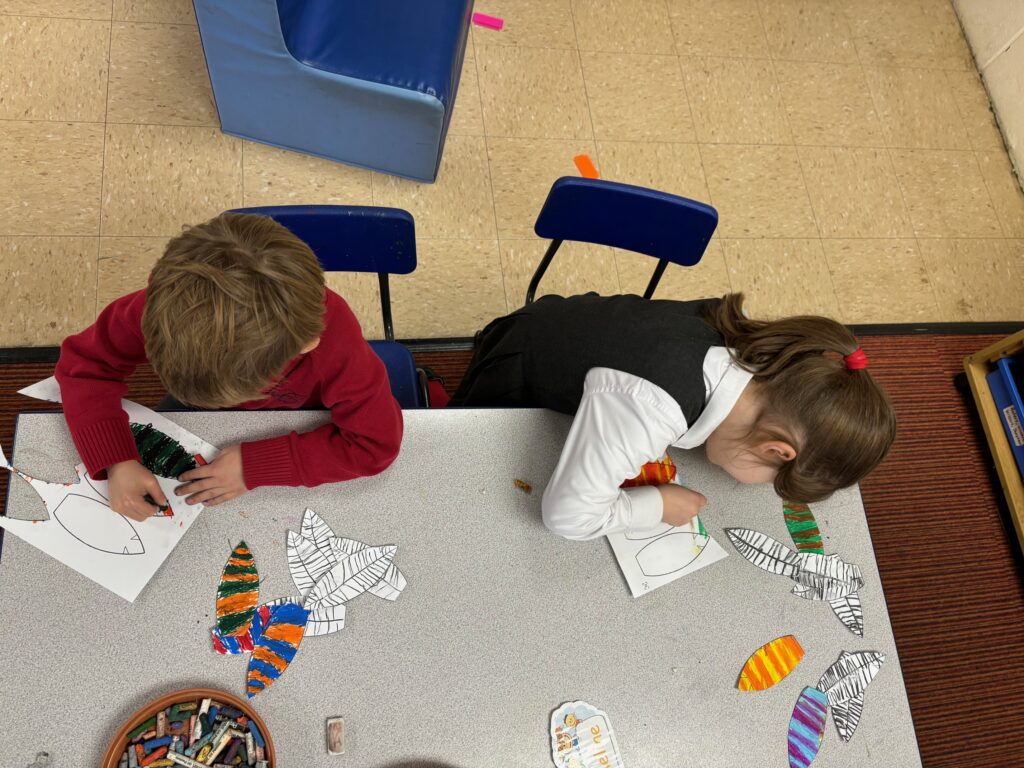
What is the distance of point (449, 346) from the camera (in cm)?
193

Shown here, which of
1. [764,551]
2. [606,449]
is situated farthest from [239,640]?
[764,551]

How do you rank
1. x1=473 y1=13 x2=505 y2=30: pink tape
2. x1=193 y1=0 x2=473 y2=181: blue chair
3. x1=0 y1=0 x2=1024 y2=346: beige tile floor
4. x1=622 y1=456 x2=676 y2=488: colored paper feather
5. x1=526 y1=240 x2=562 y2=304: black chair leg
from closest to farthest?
x1=622 y1=456 x2=676 y2=488: colored paper feather
x1=526 y1=240 x2=562 y2=304: black chair leg
x1=193 y1=0 x2=473 y2=181: blue chair
x1=0 y1=0 x2=1024 y2=346: beige tile floor
x1=473 y1=13 x2=505 y2=30: pink tape

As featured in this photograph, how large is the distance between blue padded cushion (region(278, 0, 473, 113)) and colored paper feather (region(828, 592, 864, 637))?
4.63 feet

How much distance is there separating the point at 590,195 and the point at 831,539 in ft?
2.28

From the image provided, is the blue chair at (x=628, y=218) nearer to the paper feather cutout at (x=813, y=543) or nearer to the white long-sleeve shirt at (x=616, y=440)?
the white long-sleeve shirt at (x=616, y=440)

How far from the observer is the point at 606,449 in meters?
0.99

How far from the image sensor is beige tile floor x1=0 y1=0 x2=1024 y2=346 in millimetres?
1929

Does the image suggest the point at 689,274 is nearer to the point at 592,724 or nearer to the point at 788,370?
the point at 788,370

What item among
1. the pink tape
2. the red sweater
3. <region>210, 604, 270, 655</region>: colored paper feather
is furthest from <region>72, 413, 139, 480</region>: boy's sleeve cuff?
the pink tape

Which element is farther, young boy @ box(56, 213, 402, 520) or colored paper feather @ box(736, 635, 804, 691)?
colored paper feather @ box(736, 635, 804, 691)

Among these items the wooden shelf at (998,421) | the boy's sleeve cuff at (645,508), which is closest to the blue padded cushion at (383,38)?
Answer: the boy's sleeve cuff at (645,508)

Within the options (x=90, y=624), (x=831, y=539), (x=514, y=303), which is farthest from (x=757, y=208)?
(x=90, y=624)

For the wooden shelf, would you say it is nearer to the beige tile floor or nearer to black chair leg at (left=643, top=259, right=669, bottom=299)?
the beige tile floor

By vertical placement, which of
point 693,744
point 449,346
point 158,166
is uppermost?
point 158,166
